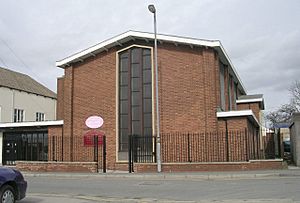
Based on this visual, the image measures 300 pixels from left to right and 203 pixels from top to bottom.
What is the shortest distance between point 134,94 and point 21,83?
22.5m

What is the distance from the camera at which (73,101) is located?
92.8 feet

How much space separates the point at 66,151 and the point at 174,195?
1564 cm

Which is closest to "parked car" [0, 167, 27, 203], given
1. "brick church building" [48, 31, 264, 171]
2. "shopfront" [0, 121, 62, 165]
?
"brick church building" [48, 31, 264, 171]

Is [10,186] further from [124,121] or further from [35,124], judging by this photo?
[35,124]

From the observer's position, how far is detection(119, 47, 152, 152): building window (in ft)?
86.9

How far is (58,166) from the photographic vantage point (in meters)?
23.6

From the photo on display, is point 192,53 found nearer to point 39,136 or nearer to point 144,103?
point 144,103

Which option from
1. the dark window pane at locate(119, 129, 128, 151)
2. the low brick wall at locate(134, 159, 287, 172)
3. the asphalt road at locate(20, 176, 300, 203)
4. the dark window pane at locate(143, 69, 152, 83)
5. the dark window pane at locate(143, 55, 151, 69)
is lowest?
the asphalt road at locate(20, 176, 300, 203)

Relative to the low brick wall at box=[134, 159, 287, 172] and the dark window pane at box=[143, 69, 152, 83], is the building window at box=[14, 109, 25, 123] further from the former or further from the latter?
the low brick wall at box=[134, 159, 287, 172]

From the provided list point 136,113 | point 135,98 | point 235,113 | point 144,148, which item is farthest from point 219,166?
point 135,98

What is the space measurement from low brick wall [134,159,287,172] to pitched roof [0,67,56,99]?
81.4ft

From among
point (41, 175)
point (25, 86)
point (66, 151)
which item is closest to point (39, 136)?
A: point (66, 151)

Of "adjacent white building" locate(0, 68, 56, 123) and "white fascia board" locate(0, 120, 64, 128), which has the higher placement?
"adjacent white building" locate(0, 68, 56, 123)

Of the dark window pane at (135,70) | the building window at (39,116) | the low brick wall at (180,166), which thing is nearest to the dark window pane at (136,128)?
the dark window pane at (135,70)
